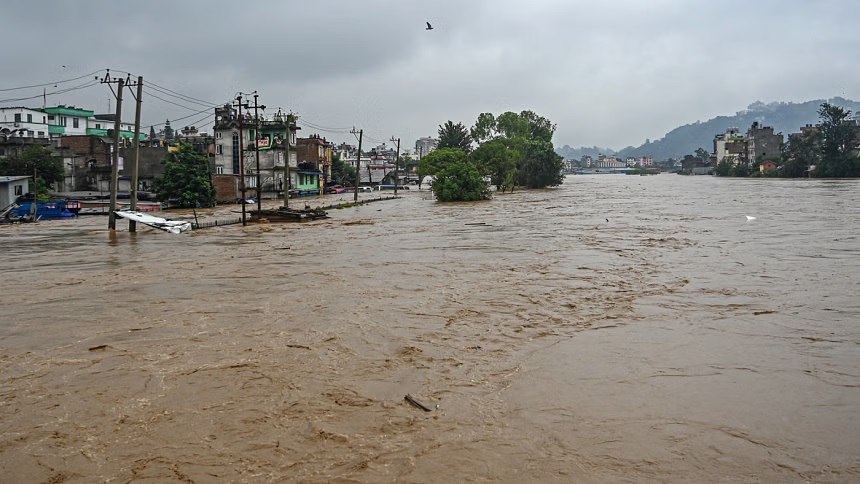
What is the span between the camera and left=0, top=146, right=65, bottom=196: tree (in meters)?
46.4

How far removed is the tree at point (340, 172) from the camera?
90.3m

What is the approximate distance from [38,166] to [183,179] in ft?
34.0

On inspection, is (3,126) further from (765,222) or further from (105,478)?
(105,478)

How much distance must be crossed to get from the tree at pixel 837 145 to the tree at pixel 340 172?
63.8 metres

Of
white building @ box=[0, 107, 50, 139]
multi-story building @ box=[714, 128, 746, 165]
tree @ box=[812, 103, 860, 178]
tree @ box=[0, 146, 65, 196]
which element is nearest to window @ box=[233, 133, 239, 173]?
tree @ box=[0, 146, 65, 196]

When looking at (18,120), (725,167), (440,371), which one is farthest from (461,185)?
(725,167)

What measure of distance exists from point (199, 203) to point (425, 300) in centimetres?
4185

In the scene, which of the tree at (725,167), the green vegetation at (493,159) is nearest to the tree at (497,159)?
the green vegetation at (493,159)

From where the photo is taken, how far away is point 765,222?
27.9 meters

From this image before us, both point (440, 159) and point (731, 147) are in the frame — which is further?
point (731, 147)

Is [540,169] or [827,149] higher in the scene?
[827,149]

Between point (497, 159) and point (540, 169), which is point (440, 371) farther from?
point (540, 169)

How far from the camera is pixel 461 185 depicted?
57125 millimetres

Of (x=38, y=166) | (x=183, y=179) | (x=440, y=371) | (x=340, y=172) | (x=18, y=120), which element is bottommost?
(x=440, y=371)
